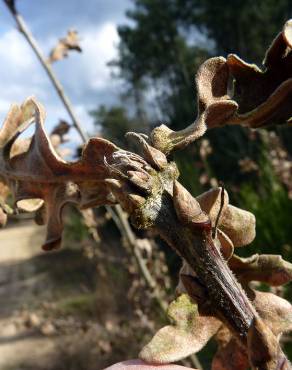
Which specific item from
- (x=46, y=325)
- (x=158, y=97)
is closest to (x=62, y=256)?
(x=158, y=97)

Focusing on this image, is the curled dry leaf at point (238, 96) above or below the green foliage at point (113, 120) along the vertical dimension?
below

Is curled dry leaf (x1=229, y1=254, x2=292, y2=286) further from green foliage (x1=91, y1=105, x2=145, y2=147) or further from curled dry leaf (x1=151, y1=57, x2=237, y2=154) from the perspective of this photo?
green foliage (x1=91, y1=105, x2=145, y2=147)

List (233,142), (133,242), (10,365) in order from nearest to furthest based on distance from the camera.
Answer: (133,242), (10,365), (233,142)

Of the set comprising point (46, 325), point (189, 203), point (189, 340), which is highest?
point (189, 203)

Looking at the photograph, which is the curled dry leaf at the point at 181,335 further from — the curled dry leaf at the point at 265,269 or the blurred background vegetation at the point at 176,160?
the blurred background vegetation at the point at 176,160

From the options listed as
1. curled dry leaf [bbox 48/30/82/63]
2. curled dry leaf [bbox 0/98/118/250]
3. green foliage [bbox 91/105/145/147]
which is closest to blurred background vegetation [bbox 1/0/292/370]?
green foliage [bbox 91/105/145/147]

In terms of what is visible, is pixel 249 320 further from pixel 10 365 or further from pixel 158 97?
pixel 158 97

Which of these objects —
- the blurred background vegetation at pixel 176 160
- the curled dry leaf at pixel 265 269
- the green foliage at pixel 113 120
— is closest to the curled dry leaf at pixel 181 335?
the curled dry leaf at pixel 265 269
